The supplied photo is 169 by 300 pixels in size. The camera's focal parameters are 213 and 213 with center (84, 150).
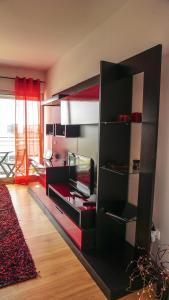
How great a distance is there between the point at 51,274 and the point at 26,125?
3325 millimetres

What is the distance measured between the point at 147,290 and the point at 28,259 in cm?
110

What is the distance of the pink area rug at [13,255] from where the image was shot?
181cm

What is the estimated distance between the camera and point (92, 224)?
213cm

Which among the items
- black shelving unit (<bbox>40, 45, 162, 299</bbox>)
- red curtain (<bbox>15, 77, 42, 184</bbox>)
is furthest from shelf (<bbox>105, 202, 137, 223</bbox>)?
red curtain (<bbox>15, 77, 42, 184</bbox>)

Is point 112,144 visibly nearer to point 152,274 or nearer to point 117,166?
point 117,166

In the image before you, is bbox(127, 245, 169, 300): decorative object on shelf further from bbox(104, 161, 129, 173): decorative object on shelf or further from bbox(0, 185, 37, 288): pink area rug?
bbox(0, 185, 37, 288): pink area rug

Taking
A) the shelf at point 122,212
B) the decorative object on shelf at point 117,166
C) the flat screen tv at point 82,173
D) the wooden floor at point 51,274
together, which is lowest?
the wooden floor at point 51,274

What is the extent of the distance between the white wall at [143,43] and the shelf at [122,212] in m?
0.22

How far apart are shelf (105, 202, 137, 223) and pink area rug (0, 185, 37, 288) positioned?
85cm

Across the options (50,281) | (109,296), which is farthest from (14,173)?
(109,296)

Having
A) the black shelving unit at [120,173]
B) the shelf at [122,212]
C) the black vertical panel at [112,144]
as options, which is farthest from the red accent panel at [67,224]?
the shelf at [122,212]

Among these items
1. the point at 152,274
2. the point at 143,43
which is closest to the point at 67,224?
the point at 152,274

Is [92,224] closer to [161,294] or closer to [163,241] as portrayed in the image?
[163,241]

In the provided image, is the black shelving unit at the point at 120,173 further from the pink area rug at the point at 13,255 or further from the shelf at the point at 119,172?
the pink area rug at the point at 13,255
